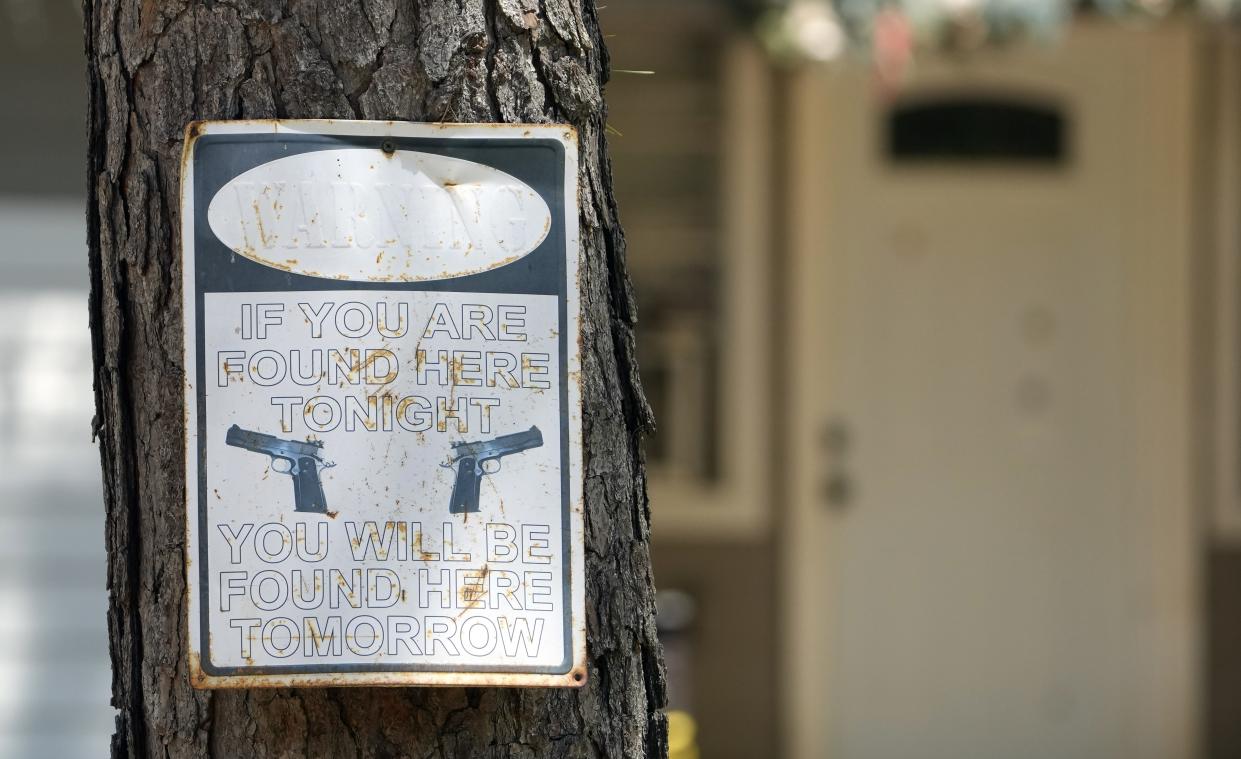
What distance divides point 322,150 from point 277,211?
7cm

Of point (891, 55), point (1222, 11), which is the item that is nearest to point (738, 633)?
point (891, 55)

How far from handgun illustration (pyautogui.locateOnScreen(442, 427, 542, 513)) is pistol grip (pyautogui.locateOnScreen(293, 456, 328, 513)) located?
113 millimetres

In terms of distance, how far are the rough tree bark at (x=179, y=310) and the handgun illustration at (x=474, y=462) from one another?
10 cm

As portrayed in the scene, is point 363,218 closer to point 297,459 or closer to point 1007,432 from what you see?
point 297,459

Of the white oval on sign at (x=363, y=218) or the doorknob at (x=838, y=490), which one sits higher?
the white oval on sign at (x=363, y=218)

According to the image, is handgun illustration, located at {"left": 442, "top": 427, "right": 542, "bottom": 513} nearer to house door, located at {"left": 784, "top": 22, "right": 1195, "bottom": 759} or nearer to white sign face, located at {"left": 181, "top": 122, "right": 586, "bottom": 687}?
white sign face, located at {"left": 181, "top": 122, "right": 586, "bottom": 687}

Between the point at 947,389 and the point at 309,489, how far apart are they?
14.8 feet

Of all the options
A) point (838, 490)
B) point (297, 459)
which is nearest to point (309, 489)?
point (297, 459)

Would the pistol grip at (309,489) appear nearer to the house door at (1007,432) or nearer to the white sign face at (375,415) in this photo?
the white sign face at (375,415)

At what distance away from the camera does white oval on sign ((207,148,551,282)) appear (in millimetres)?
1298

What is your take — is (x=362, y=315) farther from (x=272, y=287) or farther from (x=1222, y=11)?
(x=1222, y=11)

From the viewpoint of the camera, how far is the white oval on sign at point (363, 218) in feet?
4.26

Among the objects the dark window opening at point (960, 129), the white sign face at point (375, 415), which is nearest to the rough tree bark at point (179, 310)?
the white sign face at point (375, 415)

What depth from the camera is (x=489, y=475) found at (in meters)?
1.30
